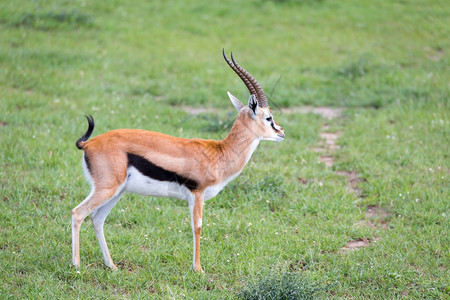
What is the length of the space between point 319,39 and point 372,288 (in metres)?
8.44

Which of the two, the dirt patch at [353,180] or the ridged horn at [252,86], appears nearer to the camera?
the ridged horn at [252,86]

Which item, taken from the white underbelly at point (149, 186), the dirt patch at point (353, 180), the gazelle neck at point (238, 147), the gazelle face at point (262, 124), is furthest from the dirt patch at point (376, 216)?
the white underbelly at point (149, 186)

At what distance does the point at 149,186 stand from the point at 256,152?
3.02m

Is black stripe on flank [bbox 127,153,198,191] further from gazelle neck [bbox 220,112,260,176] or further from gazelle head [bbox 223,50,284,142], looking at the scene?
gazelle head [bbox 223,50,284,142]

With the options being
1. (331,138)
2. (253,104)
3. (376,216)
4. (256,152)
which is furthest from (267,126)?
(331,138)

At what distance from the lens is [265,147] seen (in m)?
7.48

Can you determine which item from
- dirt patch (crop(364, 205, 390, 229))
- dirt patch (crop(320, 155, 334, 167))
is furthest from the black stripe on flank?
dirt patch (crop(320, 155, 334, 167))

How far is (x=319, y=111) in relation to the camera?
886 cm

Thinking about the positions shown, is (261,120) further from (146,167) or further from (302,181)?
(302,181)

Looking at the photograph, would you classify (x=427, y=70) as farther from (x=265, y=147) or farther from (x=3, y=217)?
(x=3, y=217)

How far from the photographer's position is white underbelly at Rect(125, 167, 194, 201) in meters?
4.35

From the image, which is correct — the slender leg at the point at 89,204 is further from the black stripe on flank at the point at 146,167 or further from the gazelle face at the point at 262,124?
the gazelle face at the point at 262,124

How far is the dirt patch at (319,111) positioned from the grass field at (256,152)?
0.37 feet

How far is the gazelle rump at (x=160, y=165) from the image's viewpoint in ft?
14.1
